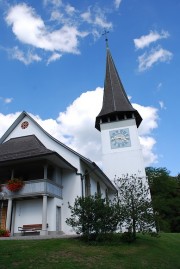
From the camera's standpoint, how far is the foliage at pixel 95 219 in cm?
1425

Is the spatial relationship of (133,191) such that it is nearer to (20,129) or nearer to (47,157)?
(47,157)

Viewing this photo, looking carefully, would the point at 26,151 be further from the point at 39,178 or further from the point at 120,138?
the point at 120,138

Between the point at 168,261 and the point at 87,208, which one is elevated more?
the point at 87,208

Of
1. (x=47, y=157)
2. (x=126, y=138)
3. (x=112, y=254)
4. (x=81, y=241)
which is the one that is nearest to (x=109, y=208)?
(x=81, y=241)

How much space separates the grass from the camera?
9.25 meters

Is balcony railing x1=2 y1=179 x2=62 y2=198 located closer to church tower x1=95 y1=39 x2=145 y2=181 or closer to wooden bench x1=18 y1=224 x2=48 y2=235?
wooden bench x1=18 y1=224 x2=48 y2=235

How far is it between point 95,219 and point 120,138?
761 inches

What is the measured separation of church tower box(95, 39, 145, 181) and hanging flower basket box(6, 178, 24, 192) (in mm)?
14156

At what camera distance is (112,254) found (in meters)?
A: 11.6

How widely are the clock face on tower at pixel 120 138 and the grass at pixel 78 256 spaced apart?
19370 millimetres

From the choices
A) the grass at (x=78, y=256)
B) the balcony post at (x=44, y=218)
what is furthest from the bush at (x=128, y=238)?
the balcony post at (x=44, y=218)

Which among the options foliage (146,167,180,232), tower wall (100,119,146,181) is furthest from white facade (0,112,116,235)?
foliage (146,167,180,232)

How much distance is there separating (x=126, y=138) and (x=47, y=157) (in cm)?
1542

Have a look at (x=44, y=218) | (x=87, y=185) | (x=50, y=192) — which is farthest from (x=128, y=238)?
(x=87, y=185)
